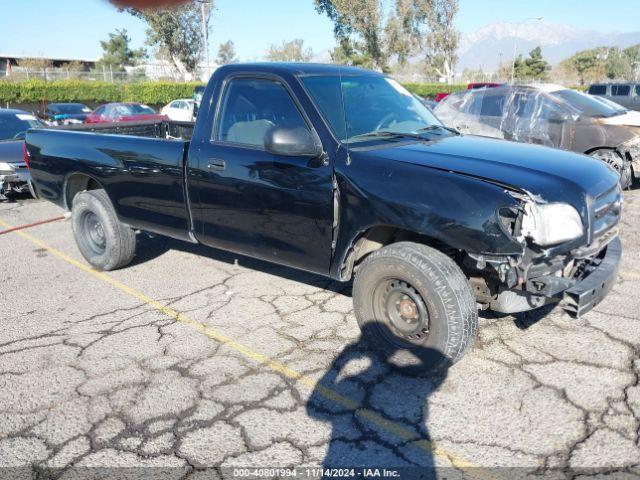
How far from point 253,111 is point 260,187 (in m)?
0.66

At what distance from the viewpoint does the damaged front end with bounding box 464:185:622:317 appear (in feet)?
9.78

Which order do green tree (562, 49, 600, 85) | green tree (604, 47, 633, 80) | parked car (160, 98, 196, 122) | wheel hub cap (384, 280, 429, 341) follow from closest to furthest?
wheel hub cap (384, 280, 429, 341)
parked car (160, 98, 196, 122)
green tree (604, 47, 633, 80)
green tree (562, 49, 600, 85)

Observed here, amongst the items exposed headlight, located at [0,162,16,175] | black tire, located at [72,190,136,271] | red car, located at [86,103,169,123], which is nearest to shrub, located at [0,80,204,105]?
red car, located at [86,103,169,123]

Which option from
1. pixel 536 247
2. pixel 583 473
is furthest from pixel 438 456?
pixel 536 247

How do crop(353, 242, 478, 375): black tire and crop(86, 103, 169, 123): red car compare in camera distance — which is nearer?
crop(353, 242, 478, 375): black tire

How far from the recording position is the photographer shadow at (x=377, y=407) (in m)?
2.76

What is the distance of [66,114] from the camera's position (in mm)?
21844

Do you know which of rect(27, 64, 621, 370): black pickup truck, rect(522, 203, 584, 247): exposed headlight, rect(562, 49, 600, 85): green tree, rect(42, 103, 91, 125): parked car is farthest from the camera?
rect(562, 49, 600, 85): green tree

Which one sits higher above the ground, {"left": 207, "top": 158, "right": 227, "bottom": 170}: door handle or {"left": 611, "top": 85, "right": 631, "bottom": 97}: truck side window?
{"left": 611, "top": 85, "right": 631, "bottom": 97}: truck side window

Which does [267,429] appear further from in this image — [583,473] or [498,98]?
[498,98]

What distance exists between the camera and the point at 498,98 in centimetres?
964

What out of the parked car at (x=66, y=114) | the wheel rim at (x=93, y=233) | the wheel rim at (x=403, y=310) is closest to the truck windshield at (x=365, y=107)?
the wheel rim at (x=403, y=310)

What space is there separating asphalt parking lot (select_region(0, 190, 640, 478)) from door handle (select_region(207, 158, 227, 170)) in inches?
49.4

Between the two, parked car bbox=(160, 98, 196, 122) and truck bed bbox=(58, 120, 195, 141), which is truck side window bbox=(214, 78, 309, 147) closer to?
truck bed bbox=(58, 120, 195, 141)
